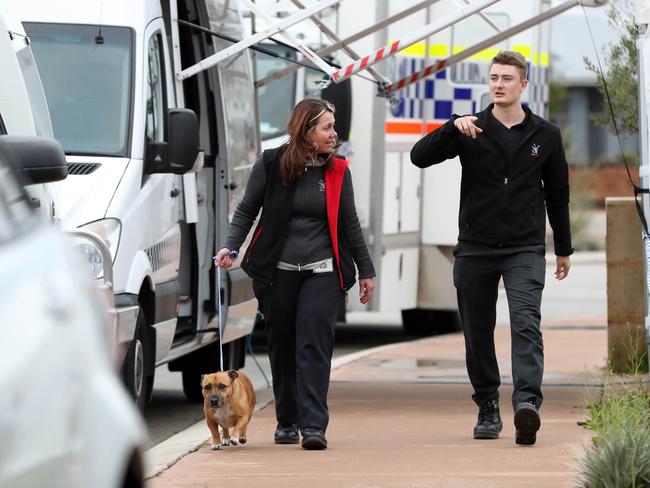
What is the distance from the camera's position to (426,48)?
14375mm

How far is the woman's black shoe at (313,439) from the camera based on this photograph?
775 centimetres

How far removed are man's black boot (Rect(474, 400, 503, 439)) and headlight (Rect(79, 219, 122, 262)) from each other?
1974 mm

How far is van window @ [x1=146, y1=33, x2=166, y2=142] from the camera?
30.2 feet

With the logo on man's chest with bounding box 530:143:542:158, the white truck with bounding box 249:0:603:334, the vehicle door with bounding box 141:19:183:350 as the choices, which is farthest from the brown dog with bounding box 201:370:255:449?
the white truck with bounding box 249:0:603:334

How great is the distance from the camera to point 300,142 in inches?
310

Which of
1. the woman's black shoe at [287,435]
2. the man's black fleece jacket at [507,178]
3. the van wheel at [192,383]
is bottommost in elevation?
the van wheel at [192,383]

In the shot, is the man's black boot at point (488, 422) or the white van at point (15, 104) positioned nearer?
the white van at point (15, 104)

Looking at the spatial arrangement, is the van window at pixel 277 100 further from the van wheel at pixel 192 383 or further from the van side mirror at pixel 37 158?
the van side mirror at pixel 37 158

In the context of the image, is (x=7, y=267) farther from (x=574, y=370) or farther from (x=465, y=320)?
(x=574, y=370)

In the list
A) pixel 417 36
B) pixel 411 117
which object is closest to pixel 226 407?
pixel 417 36

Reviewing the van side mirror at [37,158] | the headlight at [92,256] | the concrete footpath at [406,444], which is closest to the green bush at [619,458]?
the concrete footpath at [406,444]

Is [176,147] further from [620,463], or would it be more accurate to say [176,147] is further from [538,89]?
[538,89]

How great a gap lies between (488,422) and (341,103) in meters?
5.12

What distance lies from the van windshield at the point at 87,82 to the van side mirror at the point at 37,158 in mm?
2417
